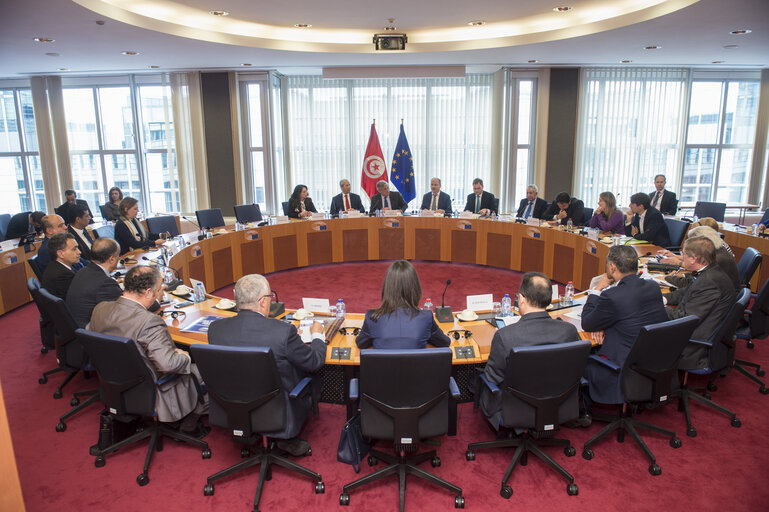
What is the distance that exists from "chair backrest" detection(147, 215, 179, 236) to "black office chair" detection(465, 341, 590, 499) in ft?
18.4

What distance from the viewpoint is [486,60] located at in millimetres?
8344

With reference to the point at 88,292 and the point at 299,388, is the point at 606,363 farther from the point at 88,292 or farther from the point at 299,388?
the point at 88,292

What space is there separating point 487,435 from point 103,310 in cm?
259

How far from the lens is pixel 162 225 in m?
7.01

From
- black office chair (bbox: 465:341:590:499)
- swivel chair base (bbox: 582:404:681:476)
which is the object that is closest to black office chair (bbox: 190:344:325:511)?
black office chair (bbox: 465:341:590:499)

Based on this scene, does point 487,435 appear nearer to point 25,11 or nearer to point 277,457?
point 277,457

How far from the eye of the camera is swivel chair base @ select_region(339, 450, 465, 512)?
A: 2.69 metres

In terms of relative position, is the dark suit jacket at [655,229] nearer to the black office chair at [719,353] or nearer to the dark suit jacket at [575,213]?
the dark suit jacket at [575,213]

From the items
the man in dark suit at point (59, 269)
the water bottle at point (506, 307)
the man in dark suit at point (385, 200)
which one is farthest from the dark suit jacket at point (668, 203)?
the man in dark suit at point (59, 269)

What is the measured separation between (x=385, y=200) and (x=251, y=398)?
20.1 feet

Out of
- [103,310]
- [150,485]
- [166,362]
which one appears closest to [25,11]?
[103,310]

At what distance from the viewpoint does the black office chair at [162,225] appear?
6.83 metres

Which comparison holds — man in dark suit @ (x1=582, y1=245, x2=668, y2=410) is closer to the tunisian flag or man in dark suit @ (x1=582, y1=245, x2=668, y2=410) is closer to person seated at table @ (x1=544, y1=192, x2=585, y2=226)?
person seated at table @ (x1=544, y1=192, x2=585, y2=226)

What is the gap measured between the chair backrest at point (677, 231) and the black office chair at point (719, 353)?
2.74m
